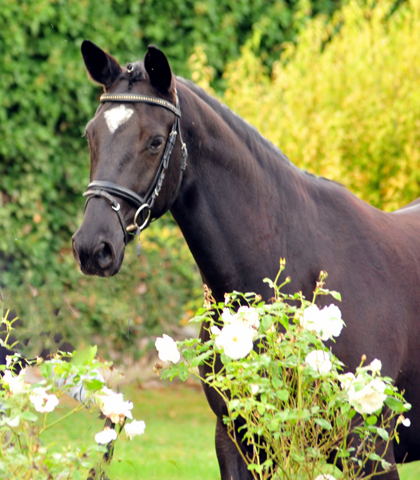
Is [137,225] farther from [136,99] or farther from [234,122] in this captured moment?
[234,122]

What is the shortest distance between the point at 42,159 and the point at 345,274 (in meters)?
4.41

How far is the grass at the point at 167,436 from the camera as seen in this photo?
6.67ft

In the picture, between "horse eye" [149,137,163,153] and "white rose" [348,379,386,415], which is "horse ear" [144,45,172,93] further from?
"white rose" [348,379,386,415]

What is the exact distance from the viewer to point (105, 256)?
206 centimetres

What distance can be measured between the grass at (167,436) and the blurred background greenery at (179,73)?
2.79ft

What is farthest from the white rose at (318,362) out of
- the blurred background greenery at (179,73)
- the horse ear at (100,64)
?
the blurred background greenery at (179,73)

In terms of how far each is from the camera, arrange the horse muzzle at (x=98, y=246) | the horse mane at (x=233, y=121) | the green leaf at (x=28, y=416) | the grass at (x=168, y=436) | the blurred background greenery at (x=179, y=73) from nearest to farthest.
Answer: the green leaf at (x=28, y=416)
the horse muzzle at (x=98, y=246)
the horse mane at (x=233, y=121)
the grass at (x=168, y=436)
the blurred background greenery at (x=179, y=73)

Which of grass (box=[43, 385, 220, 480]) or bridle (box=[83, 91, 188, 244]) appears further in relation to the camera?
grass (box=[43, 385, 220, 480])

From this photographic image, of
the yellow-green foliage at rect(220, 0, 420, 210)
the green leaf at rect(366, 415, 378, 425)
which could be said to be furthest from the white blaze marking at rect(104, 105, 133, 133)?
the yellow-green foliage at rect(220, 0, 420, 210)

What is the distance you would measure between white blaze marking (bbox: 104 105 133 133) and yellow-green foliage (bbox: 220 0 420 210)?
124 inches

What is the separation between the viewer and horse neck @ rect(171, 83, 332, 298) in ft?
7.68

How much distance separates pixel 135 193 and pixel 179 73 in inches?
211

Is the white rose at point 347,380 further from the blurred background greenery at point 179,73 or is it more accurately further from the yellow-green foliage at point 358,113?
the yellow-green foliage at point 358,113

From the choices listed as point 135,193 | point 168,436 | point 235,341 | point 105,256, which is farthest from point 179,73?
point 235,341
